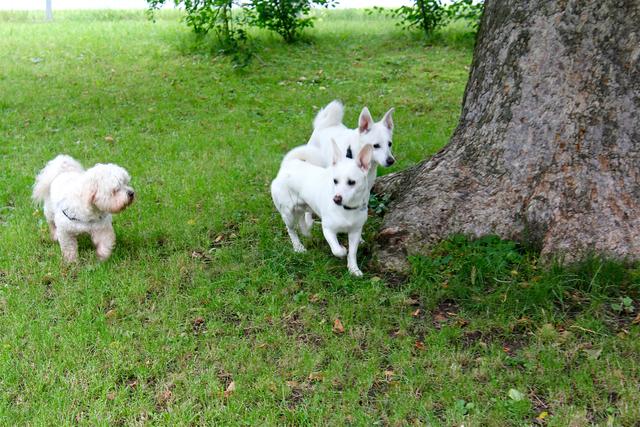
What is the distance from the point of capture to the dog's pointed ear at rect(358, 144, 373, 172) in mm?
4758

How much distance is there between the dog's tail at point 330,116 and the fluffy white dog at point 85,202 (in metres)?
2.21

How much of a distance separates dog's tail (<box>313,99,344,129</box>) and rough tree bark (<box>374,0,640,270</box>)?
170 cm

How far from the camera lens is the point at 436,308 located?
448 centimetres

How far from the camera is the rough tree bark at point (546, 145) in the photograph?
4.39 m

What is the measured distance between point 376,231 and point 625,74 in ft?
7.39

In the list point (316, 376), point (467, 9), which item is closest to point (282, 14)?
point (467, 9)

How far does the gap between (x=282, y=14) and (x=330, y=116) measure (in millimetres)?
7953

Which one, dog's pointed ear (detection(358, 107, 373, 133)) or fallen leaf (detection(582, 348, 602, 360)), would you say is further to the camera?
dog's pointed ear (detection(358, 107, 373, 133))

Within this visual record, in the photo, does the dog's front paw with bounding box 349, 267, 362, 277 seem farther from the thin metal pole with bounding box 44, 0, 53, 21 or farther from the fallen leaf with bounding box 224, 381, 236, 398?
the thin metal pole with bounding box 44, 0, 53, 21

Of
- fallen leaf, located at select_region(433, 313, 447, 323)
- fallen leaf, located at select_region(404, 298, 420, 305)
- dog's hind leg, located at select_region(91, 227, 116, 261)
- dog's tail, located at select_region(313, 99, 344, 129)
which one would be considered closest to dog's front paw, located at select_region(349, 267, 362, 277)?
fallen leaf, located at select_region(404, 298, 420, 305)

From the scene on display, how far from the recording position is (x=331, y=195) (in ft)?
16.0

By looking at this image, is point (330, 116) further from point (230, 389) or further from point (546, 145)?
point (230, 389)

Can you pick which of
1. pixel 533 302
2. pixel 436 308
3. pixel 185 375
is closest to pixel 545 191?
pixel 533 302

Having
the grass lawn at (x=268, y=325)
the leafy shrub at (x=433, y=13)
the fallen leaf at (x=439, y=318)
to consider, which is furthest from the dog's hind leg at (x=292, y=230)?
the leafy shrub at (x=433, y=13)
